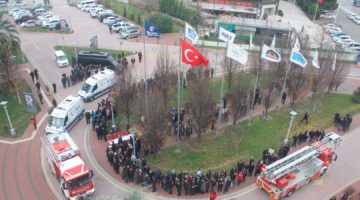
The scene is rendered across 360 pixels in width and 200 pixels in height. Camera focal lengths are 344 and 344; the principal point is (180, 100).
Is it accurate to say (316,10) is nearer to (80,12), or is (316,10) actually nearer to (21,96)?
(80,12)

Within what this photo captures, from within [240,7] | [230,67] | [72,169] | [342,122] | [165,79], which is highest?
[240,7]

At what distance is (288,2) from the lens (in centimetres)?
7300

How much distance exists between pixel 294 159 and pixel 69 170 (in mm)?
13811

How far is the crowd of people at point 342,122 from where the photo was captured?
2827 centimetres

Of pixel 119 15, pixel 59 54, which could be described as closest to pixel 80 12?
pixel 119 15

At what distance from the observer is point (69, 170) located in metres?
20.3

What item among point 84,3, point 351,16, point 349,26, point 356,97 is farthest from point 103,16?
point 351,16

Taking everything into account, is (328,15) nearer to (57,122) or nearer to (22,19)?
(22,19)

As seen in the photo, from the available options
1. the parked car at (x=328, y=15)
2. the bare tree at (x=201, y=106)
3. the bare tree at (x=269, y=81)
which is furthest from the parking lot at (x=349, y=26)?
the bare tree at (x=201, y=106)

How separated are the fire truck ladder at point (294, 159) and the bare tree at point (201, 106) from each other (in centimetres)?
620

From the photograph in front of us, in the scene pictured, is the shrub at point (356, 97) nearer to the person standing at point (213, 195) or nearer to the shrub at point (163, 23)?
the person standing at point (213, 195)

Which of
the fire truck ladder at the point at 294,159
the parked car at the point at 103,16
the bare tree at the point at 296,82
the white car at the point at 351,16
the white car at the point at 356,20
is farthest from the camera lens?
the white car at the point at 351,16

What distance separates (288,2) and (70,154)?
64235 mm

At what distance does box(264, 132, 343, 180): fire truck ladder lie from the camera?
67.7 feet
